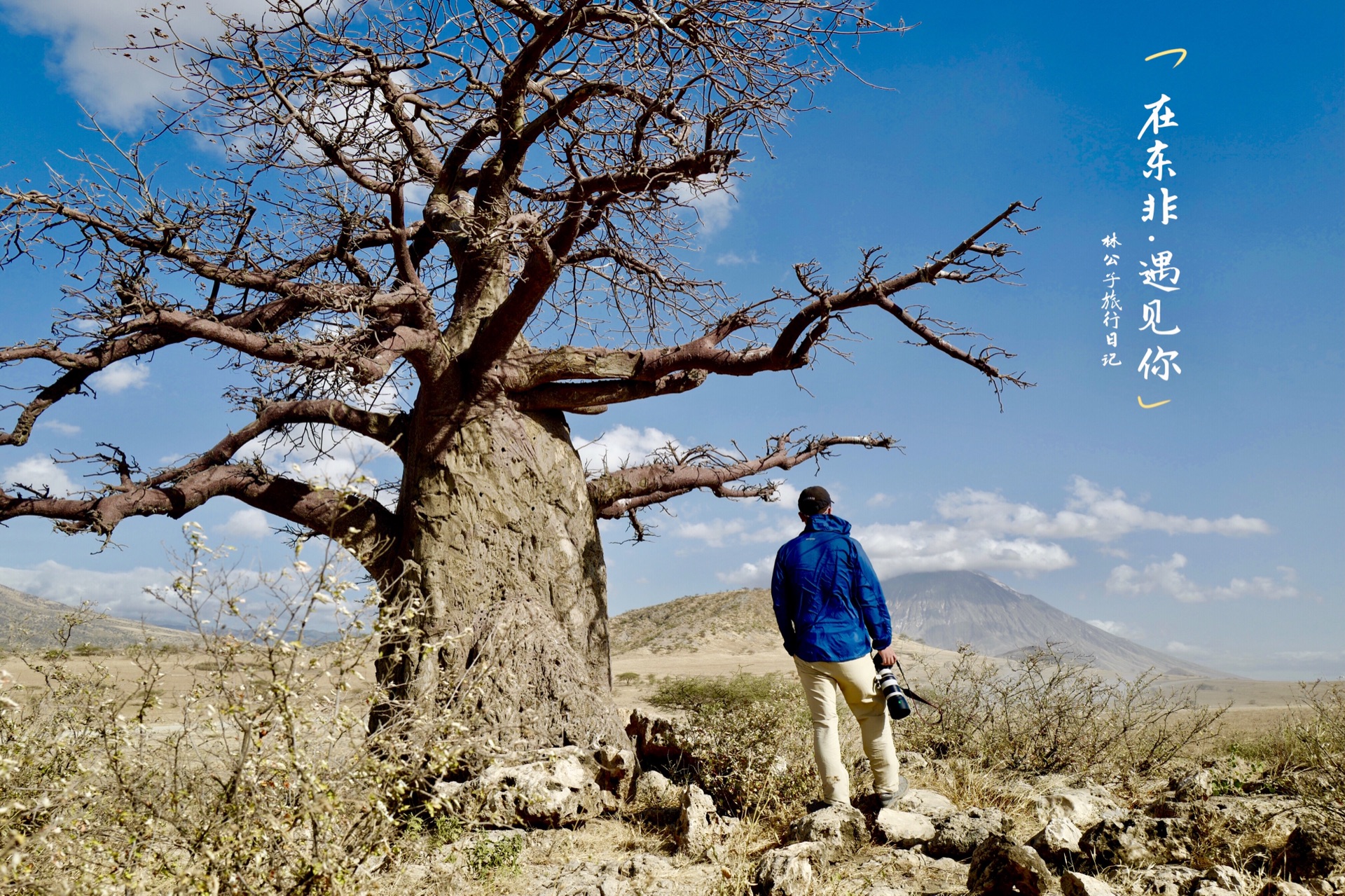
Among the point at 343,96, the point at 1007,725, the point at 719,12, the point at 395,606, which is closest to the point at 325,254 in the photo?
the point at 343,96

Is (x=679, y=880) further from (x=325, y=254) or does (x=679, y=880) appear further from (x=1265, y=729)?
(x=1265, y=729)

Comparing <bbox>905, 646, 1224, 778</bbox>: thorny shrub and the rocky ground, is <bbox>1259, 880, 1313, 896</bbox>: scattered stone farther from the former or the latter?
<bbox>905, 646, 1224, 778</bbox>: thorny shrub

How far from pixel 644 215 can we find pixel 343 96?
256 cm

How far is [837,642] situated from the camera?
4.93 m

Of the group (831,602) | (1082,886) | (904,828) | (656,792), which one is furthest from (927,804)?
(1082,886)

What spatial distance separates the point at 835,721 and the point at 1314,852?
224 cm

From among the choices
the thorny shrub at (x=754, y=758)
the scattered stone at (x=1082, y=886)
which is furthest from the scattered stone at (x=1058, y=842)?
the thorny shrub at (x=754, y=758)

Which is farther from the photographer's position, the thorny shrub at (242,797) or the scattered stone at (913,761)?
the scattered stone at (913,761)

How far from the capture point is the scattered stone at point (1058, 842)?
12.9 feet

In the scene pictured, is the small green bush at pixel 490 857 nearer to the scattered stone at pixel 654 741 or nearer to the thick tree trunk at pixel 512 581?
the thick tree trunk at pixel 512 581

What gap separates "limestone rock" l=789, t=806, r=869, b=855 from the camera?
4.27 metres

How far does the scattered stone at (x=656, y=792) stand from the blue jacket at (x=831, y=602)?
3.95 feet

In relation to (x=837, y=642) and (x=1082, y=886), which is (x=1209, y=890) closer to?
(x=1082, y=886)

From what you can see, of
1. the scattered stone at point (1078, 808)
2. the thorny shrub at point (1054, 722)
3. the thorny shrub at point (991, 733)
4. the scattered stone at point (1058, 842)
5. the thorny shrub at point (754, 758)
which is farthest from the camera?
the thorny shrub at point (1054, 722)
